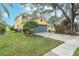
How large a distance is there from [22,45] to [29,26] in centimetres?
18

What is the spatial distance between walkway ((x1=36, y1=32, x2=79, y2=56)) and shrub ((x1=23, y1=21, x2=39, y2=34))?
0.29ft

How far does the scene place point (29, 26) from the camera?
1887mm

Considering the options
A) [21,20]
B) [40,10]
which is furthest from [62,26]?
[21,20]

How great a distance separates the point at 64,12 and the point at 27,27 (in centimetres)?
35

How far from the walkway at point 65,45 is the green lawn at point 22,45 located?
0.15 feet

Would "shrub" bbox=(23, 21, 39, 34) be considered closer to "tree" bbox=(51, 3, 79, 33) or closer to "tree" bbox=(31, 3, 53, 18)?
"tree" bbox=(31, 3, 53, 18)

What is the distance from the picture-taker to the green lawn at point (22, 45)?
185 cm

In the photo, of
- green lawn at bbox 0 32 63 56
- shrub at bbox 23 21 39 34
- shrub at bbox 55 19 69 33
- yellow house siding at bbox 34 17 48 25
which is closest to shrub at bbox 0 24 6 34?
green lawn at bbox 0 32 63 56

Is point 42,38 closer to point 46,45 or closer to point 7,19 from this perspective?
point 46,45

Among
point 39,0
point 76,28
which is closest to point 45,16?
point 39,0

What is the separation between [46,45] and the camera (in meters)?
1.87

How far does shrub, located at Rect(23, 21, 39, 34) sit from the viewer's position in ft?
6.17

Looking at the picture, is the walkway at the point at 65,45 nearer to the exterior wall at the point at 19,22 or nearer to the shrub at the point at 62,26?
the shrub at the point at 62,26

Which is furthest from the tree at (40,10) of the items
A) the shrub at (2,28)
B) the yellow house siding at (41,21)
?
the shrub at (2,28)
